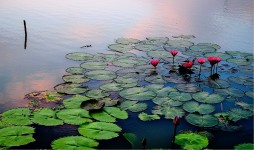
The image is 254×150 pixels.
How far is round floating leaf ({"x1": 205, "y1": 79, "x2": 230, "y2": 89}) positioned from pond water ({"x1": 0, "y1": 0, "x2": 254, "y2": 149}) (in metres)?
1.53

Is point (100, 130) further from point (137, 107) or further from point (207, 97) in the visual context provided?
point (207, 97)

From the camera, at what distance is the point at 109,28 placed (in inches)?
530

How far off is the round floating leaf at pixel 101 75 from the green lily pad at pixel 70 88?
619mm

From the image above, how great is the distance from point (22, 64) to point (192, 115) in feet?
17.6

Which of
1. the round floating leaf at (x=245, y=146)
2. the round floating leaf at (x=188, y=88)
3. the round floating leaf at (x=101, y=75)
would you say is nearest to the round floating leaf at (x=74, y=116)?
the round floating leaf at (x=101, y=75)

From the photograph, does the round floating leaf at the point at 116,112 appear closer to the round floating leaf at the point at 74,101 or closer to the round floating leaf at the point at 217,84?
the round floating leaf at the point at 74,101

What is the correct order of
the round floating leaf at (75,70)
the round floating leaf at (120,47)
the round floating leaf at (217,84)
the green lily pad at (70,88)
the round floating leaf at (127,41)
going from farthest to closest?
the round floating leaf at (127,41), the round floating leaf at (120,47), the round floating leaf at (75,70), the round floating leaf at (217,84), the green lily pad at (70,88)

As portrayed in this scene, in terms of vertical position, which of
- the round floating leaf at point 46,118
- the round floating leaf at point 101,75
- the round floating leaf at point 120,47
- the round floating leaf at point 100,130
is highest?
the round floating leaf at point 120,47

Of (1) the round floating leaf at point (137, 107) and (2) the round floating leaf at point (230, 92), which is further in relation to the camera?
(2) the round floating leaf at point (230, 92)

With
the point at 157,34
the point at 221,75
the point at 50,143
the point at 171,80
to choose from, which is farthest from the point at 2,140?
the point at 157,34

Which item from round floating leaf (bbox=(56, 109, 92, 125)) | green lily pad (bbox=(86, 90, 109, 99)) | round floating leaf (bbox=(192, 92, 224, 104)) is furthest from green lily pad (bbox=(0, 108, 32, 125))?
round floating leaf (bbox=(192, 92, 224, 104))

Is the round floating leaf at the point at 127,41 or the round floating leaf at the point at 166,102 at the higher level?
the round floating leaf at the point at 127,41

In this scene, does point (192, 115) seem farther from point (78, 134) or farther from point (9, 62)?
point (9, 62)

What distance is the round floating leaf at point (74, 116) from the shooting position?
5.29m
